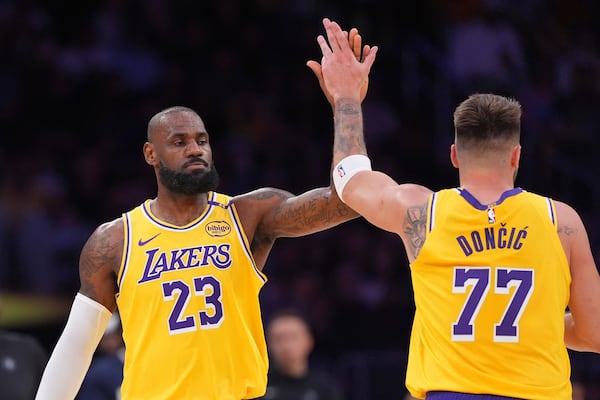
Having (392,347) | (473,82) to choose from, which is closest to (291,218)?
(392,347)

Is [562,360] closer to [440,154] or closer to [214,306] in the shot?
[214,306]

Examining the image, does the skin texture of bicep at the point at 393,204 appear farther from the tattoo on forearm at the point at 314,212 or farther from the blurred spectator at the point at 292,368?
the blurred spectator at the point at 292,368

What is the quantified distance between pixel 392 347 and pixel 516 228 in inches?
273

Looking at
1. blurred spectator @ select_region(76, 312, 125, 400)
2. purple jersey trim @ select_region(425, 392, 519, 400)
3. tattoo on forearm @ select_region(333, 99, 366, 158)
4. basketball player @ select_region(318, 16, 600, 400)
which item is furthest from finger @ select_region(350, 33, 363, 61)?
blurred spectator @ select_region(76, 312, 125, 400)

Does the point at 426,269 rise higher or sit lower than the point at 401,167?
lower

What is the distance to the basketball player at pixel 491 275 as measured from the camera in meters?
4.49

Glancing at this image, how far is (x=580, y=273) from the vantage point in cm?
462

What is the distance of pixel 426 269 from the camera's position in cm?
464

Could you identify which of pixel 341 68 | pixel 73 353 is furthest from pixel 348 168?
pixel 73 353

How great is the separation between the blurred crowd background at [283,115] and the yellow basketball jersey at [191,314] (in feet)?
16.3

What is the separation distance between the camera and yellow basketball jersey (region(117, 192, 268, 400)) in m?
5.76

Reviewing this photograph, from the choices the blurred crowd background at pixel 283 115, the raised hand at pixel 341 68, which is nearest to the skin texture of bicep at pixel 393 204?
the raised hand at pixel 341 68

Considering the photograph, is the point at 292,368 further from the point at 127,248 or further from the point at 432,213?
the point at 432,213

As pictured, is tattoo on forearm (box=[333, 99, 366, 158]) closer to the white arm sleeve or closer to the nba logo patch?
the nba logo patch
